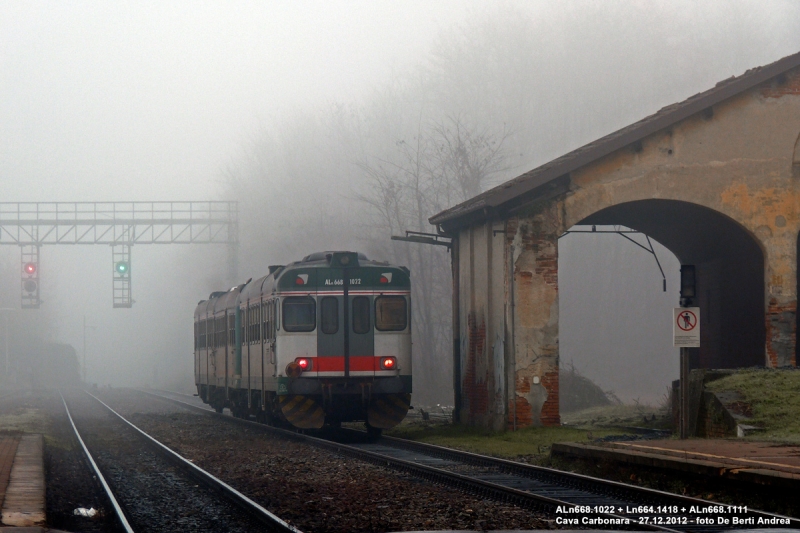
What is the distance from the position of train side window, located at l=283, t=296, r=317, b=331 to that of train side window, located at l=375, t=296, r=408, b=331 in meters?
1.23

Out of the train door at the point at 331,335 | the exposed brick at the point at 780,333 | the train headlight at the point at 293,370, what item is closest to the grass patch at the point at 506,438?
the train door at the point at 331,335

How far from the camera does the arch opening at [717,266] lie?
20.6 meters

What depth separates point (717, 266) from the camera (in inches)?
893

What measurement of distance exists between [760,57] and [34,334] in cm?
7103

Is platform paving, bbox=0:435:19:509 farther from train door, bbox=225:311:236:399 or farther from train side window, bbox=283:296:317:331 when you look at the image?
train door, bbox=225:311:236:399

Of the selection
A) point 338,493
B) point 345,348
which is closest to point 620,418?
point 345,348

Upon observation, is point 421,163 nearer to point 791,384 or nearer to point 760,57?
point 760,57

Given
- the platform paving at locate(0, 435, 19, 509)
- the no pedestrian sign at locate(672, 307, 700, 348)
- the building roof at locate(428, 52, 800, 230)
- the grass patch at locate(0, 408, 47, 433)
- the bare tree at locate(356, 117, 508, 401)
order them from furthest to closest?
the bare tree at locate(356, 117, 508, 401) < the grass patch at locate(0, 408, 47, 433) < the building roof at locate(428, 52, 800, 230) < the no pedestrian sign at locate(672, 307, 700, 348) < the platform paving at locate(0, 435, 19, 509)

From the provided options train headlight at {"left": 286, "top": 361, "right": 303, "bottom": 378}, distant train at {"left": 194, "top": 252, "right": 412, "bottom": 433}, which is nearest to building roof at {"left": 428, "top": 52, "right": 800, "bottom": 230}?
distant train at {"left": 194, "top": 252, "right": 412, "bottom": 433}

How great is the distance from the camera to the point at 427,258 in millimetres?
43750

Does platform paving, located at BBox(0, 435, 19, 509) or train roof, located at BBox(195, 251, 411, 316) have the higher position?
train roof, located at BBox(195, 251, 411, 316)

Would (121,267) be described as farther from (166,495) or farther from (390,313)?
(166,495)

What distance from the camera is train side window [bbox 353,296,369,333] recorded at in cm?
1947

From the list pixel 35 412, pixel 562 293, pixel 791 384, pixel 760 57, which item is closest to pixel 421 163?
pixel 562 293
